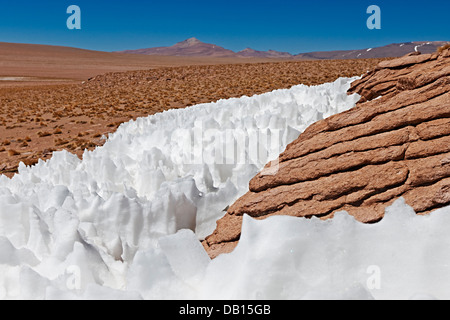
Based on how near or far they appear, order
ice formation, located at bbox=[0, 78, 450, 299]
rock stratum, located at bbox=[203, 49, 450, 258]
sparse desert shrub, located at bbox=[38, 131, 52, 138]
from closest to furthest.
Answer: ice formation, located at bbox=[0, 78, 450, 299] → rock stratum, located at bbox=[203, 49, 450, 258] → sparse desert shrub, located at bbox=[38, 131, 52, 138]

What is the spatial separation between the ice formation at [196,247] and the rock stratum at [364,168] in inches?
17.6

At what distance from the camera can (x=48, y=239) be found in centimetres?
216

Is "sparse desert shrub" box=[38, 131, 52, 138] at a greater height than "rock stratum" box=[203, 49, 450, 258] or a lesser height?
lesser

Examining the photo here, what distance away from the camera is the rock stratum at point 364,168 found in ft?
6.57

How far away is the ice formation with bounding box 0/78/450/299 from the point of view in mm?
1312

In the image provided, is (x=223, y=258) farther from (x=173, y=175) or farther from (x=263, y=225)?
(x=173, y=175)

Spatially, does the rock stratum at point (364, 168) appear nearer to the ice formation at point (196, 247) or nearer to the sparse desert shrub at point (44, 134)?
the ice formation at point (196, 247)

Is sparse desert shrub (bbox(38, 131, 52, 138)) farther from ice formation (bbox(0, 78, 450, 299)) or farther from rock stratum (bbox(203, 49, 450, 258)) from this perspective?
rock stratum (bbox(203, 49, 450, 258))

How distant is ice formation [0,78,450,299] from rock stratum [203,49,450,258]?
45 centimetres

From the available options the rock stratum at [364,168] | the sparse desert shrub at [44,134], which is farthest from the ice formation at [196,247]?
the sparse desert shrub at [44,134]

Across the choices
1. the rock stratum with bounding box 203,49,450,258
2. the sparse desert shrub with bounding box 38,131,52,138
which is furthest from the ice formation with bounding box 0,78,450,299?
the sparse desert shrub with bounding box 38,131,52,138

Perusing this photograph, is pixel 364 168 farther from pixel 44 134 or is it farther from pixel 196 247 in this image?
pixel 44 134

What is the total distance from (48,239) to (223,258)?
4.19 ft

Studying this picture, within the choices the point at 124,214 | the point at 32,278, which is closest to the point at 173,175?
the point at 124,214
